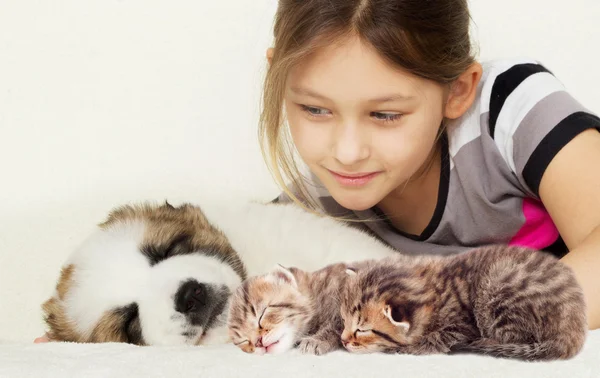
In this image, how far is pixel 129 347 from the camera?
1423 mm

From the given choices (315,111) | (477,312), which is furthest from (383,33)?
(477,312)

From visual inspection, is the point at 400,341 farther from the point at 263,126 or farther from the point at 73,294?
the point at 263,126

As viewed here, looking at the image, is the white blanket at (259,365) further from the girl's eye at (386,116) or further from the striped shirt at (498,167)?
the striped shirt at (498,167)

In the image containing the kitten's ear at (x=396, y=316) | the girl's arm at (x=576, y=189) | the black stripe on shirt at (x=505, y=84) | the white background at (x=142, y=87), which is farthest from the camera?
the white background at (x=142, y=87)

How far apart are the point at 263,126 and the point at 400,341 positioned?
3.77 ft

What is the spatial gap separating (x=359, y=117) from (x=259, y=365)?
73 cm

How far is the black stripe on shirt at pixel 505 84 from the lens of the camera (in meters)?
2.09

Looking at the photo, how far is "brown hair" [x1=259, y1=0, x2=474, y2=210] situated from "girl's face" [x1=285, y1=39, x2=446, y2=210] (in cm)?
3

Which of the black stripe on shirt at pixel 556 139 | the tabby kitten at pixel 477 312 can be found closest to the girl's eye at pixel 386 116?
the black stripe on shirt at pixel 556 139

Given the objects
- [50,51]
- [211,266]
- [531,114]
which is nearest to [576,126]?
[531,114]

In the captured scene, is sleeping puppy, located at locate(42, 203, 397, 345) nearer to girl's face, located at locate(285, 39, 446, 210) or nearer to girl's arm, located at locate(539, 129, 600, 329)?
girl's face, located at locate(285, 39, 446, 210)

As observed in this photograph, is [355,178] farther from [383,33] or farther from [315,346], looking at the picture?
[315,346]

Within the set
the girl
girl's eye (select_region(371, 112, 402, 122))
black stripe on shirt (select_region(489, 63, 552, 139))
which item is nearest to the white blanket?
the girl

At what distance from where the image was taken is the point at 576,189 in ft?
5.90
